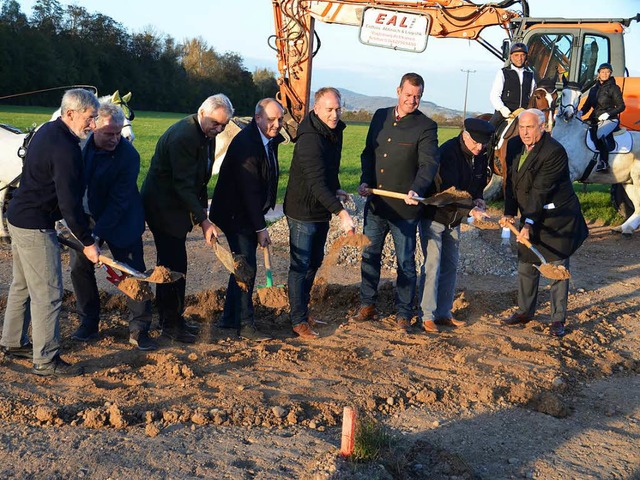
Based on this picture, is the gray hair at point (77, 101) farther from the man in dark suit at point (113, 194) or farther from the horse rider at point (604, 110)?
the horse rider at point (604, 110)

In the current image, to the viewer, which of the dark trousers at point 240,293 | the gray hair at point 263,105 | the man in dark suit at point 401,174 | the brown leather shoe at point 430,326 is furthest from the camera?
the brown leather shoe at point 430,326

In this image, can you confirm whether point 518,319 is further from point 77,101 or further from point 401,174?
point 77,101

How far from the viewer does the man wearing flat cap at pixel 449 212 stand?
21.0 feet

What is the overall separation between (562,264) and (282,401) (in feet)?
10.4

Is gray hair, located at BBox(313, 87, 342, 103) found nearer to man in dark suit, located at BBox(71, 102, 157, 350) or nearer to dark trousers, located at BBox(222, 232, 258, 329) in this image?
dark trousers, located at BBox(222, 232, 258, 329)

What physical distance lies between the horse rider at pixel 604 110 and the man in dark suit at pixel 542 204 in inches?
224

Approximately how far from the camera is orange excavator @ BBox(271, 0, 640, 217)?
537 inches

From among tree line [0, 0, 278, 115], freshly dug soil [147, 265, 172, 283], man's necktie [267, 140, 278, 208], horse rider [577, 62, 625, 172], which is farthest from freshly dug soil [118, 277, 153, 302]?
tree line [0, 0, 278, 115]

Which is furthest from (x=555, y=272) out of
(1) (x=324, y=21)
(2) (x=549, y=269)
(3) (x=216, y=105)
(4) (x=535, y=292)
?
(1) (x=324, y=21)

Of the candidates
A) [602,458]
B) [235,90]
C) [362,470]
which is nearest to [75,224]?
[362,470]

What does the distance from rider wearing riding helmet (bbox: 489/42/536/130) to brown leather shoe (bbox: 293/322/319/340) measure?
6.77 m

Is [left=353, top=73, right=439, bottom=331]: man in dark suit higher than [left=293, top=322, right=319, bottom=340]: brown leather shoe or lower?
higher

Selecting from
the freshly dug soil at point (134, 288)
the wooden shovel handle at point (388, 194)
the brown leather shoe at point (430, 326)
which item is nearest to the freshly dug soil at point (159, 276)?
the freshly dug soil at point (134, 288)

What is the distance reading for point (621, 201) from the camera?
43.8ft
